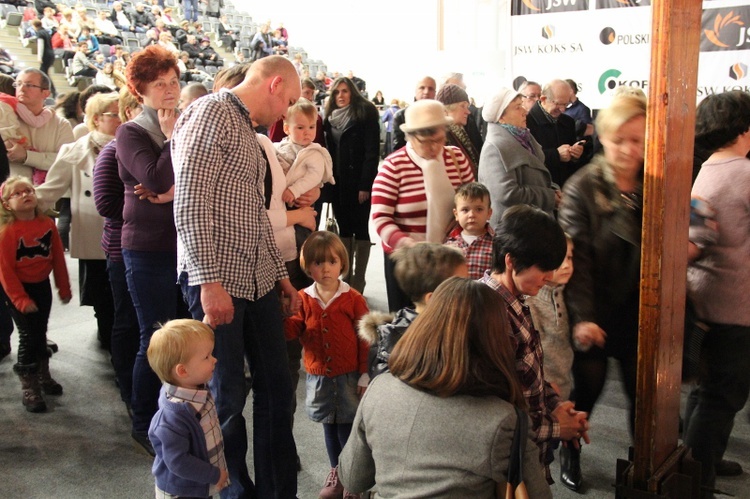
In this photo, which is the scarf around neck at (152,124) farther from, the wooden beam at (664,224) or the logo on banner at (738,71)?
the logo on banner at (738,71)

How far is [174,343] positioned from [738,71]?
5150mm

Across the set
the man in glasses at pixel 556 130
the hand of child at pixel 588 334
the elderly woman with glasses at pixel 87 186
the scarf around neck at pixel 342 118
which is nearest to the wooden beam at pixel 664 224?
the hand of child at pixel 588 334

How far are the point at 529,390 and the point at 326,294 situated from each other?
1124 millimetres

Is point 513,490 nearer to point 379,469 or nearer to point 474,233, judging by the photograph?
point 379,469

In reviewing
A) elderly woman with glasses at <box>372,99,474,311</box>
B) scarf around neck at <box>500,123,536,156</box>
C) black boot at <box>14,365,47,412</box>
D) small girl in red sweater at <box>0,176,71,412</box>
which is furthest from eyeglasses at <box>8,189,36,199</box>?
scarf around neck at <box>500,123,536,156</box>

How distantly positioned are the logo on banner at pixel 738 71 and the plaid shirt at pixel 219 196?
467cm

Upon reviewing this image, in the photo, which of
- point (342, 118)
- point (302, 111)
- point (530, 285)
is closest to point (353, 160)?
point (342, 118)

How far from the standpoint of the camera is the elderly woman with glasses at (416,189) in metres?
3.46

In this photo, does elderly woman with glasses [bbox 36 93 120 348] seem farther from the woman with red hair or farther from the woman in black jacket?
the woman in black jacket

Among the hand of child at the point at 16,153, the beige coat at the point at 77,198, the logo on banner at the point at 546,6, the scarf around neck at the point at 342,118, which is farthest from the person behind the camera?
the logo on banner at the point at 546,6

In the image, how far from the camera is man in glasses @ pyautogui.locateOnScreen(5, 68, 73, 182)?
4.51 metres

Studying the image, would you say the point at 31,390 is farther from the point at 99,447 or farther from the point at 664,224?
the point at 664,224

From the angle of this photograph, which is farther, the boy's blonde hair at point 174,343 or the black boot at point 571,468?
the black boot at point 571,468

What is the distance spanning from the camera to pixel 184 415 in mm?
2316
